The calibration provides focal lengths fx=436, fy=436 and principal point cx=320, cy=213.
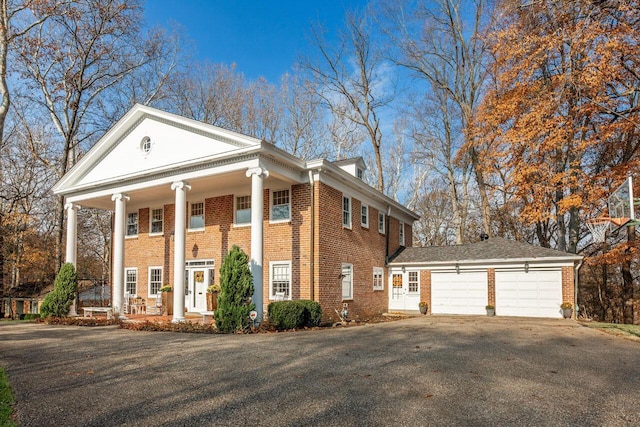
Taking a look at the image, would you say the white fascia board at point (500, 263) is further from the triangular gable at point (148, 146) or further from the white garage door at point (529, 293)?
the triangular gable at point (148, 146)

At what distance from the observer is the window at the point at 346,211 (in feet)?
55.0

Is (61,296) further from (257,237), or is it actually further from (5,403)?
(5,403)

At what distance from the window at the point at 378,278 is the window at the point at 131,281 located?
34.7ft

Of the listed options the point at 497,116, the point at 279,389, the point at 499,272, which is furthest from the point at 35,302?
the point at 497,116

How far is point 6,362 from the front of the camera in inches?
306

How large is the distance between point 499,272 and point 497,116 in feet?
22.8

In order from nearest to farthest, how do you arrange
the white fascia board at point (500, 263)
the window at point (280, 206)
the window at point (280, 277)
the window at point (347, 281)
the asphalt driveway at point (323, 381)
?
the asphalt driveway at point (323, 381) < the window at point (280, 277) < the window at point (280, 206) < the window at point (347, 281) < the white fascia board at point (500, 263)

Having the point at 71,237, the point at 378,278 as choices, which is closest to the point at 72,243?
the point at 71,237

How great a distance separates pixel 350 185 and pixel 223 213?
5097 mm

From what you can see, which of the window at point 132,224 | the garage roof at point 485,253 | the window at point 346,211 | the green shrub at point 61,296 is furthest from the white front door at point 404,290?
the green shrub at point 61,296

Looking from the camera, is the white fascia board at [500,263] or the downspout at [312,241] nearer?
the downspout at [312,241]

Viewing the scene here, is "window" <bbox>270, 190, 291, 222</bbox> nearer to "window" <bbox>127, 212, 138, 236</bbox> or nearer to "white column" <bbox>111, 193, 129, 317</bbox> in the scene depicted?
"white column" <bbox>111, 193, 129, 317</bbox>

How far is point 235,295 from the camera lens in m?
12.4

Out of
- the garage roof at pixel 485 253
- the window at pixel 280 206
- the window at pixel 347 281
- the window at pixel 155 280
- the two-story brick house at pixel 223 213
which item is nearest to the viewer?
the two-story brick house at pixel 223 213
